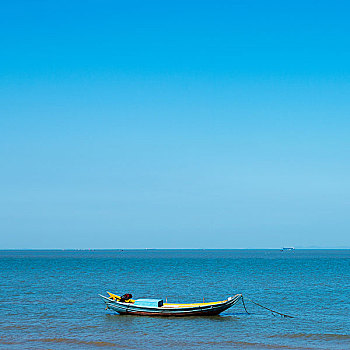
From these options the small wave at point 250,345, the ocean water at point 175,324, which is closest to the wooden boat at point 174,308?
the ocean water at point 175,324

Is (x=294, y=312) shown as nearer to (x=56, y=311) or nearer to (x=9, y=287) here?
(x=56, y=311)

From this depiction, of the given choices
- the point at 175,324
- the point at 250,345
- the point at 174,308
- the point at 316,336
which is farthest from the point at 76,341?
the point at 316,336

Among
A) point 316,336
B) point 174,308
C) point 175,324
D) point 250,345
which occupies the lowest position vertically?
point 250,345

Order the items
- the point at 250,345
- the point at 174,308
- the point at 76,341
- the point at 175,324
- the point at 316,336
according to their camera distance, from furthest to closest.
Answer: the point at 174,308 < the point at 175,324 < the point at 316,336 < the point at 76,341 < the point at 250,345

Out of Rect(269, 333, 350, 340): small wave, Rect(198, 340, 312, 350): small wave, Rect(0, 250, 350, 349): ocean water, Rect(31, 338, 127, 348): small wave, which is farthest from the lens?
Rect(269, 333, 350, 340): small wave

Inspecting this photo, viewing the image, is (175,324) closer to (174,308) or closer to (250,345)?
(174,308)

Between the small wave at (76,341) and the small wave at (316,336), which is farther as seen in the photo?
the small wave at (316,336)

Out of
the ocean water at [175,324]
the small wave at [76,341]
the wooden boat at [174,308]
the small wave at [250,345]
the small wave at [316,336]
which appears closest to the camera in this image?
the small wave at [250,345]

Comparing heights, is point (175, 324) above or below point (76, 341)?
above

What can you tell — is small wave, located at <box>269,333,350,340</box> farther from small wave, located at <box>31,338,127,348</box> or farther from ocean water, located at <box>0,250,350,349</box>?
small wave, located at <box>31,338,127,348</box>

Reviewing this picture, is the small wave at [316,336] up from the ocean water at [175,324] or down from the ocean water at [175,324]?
down

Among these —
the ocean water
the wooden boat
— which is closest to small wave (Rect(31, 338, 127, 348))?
the ocean water

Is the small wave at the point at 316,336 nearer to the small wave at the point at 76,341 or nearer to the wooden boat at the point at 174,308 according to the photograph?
the wooden boat at the point at 174,308

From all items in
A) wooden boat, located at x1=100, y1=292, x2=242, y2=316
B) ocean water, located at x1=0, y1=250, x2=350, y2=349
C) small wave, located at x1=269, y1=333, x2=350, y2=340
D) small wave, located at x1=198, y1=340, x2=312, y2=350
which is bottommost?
small wave, located at x1=198, y1=340, x2=312, y2=350
